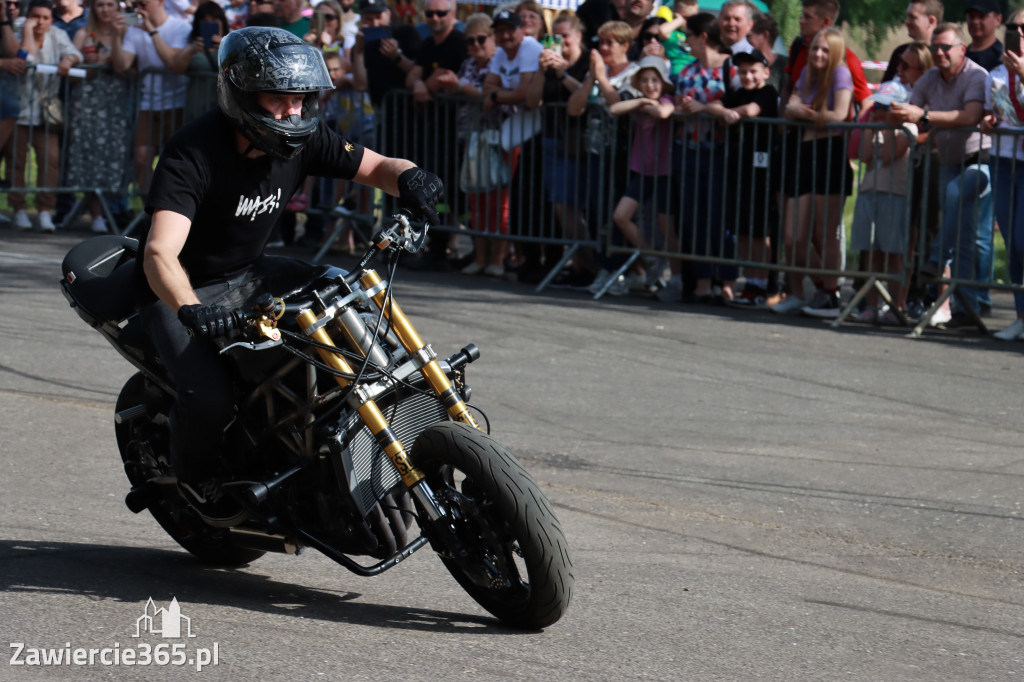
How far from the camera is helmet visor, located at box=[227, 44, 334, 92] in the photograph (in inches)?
180

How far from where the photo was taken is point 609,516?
241 inches

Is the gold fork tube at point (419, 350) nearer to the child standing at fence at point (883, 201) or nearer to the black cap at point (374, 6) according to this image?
the child standing at fence at point (883, 201)

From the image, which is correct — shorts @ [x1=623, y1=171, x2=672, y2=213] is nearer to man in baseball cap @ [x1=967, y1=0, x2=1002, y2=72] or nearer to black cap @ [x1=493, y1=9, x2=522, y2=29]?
black cap @ [x1=493, y1=9, x2=522, y2=29]

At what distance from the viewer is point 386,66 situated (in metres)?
12.9

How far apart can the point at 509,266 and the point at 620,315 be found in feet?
6.80

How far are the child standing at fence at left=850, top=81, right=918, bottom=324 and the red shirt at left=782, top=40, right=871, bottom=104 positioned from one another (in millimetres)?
299

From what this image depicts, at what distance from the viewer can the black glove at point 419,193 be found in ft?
16.1

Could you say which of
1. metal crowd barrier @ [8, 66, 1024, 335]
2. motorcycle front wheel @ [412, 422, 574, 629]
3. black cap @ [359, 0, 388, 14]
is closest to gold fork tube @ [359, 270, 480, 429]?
motorcycle front wheel @ [412, 422, 574, 629]

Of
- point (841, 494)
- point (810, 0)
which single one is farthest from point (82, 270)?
point (810, 0)

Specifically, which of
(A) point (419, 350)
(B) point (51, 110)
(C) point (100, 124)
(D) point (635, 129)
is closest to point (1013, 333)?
(D) point (635, 129)

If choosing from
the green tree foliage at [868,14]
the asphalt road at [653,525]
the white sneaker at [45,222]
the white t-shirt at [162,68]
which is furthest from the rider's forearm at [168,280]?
the green tree foliage at [868,14]

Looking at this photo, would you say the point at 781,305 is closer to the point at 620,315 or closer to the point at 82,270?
the point at 620,315

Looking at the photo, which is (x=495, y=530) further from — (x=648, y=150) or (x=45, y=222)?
(x=45, y=222)

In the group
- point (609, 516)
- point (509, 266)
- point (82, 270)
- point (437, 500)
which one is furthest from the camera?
point (509, 266)
